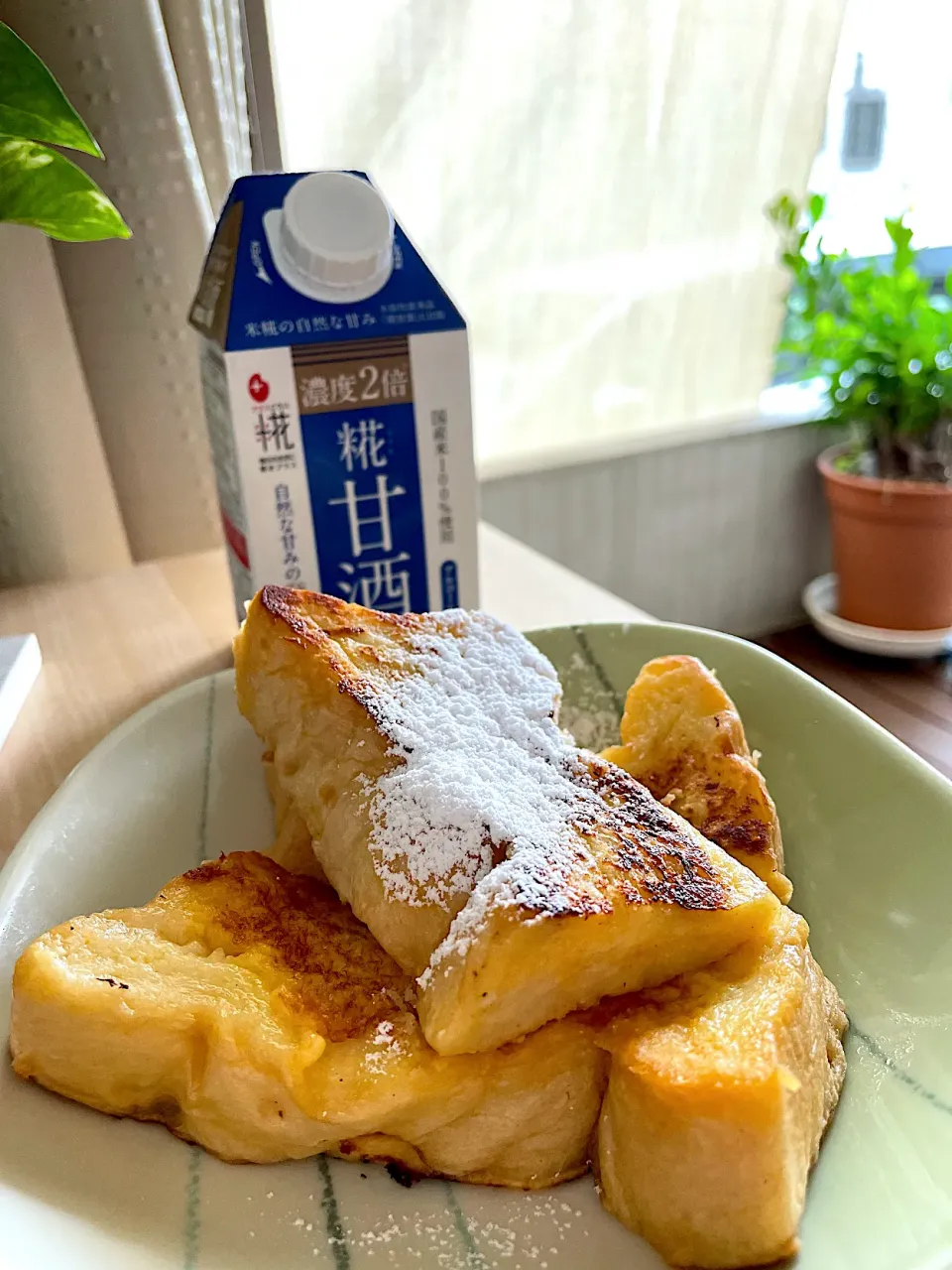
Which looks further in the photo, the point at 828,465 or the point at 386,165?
the point at 828,465

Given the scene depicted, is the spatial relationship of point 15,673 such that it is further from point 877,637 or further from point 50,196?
point 877,637

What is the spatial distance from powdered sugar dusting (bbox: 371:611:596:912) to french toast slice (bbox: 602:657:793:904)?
0.20 ft

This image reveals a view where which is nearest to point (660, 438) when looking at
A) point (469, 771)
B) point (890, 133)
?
point (890, 133)

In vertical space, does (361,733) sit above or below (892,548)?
above

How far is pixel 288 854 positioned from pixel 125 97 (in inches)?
27.9

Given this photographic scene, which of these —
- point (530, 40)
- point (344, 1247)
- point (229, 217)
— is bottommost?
point (344, 1247)

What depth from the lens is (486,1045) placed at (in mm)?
373

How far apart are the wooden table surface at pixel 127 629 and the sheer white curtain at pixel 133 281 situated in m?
0.08

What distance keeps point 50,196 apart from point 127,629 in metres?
0.36

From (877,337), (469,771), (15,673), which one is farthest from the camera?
(877,337)

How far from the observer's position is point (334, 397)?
0.65 meters

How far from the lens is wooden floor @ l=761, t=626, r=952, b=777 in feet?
4.61

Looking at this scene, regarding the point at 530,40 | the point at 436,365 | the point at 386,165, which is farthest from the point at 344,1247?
the point at 530,40

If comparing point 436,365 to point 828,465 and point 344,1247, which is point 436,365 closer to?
point 344,1247
